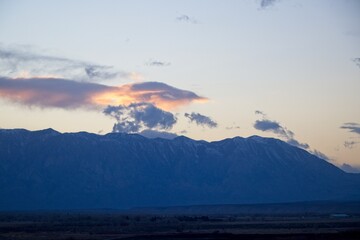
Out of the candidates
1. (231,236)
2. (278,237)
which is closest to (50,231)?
(231,236)

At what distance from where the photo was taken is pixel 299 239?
7900 centimetres

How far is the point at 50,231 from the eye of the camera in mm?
99188

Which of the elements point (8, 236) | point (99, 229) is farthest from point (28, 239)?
point (99, 229)

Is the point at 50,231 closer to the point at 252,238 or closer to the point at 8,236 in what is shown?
the point at 8,236

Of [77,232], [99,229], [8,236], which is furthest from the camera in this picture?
[99,229]

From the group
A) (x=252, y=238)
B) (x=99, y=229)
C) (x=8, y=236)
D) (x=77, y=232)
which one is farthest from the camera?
(x=99, y=229)

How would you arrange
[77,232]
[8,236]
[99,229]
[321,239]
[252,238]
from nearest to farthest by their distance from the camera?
[321,239]
[252,238]
[8,236]
[77,232]
[99,229]

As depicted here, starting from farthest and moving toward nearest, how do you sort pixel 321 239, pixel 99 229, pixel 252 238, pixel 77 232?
pixel 99 229 < pixel 77 232 < pixel 252 238 < pixel 321 239

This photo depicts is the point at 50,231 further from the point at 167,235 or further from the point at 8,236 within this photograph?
the point at 167,235

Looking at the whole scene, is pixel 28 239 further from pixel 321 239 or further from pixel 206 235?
pixel 321 239

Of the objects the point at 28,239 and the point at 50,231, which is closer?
the point at 28,239

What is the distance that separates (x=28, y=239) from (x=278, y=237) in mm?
30445

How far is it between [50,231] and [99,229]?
8.40m

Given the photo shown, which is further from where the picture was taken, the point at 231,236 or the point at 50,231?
the point at 50,231
